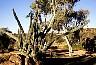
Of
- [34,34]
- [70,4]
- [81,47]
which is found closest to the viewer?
[34,34]

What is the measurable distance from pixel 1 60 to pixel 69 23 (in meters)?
30.6

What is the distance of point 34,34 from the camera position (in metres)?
6.39

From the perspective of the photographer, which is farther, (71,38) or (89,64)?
(71,38)

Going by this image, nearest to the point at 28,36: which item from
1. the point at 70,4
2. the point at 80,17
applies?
the point at 70,4

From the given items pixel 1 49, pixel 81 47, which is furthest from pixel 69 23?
pixel 1 49

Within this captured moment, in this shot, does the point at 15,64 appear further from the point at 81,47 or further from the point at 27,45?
the point at 81,47

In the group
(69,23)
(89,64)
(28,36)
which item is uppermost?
(69,23)

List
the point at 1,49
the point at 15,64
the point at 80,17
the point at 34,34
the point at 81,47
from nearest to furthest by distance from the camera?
the point at 15,64 → the point at 34,34 → the point at 1,49 → the point at 80,17 → the point at 81,47

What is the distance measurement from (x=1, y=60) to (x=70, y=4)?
29.9m

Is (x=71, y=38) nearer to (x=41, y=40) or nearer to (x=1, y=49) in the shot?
(x=1, y=49)

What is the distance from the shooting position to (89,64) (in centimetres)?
640

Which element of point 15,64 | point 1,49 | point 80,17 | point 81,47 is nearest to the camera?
point 15,64

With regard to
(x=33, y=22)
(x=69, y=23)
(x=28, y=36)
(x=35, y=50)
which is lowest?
(x=35, y=50)

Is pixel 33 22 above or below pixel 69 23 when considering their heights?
below
